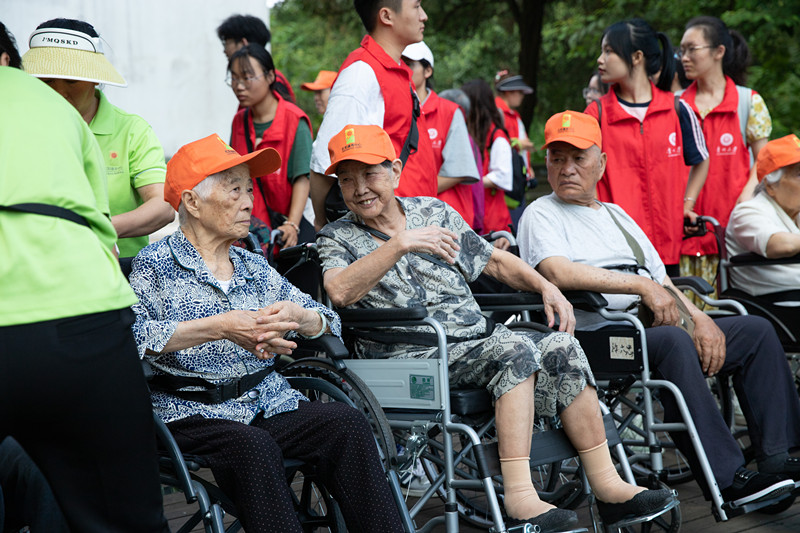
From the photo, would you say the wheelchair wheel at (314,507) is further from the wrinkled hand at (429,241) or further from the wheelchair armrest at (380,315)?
the wrinkled hand at (429,241)

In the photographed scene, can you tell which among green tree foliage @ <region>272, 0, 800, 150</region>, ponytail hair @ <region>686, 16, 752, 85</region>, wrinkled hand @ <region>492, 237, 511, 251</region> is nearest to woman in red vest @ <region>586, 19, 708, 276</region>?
ponytail hair @ <region>686, 16, 752, 85</region>

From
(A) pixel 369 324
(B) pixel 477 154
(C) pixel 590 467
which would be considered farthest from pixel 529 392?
(B) pixel 477 154

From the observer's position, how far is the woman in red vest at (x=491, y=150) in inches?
234

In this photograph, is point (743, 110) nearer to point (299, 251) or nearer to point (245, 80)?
point (245, 80)

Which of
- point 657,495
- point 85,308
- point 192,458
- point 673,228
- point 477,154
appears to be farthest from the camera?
point 477,154

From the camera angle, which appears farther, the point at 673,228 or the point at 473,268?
the point at 673,228

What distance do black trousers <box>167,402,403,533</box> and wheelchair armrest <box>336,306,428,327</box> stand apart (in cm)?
41

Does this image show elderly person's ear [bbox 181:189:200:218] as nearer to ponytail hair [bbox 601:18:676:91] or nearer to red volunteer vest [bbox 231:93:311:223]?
red volunteer vest [bbox 231:93:311:223]

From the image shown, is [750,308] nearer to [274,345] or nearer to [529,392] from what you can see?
[529,392]

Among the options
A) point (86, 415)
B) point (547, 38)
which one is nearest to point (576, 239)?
point (86, 415)

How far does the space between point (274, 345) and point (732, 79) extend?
3.89 metres

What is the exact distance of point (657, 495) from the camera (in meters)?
2.92

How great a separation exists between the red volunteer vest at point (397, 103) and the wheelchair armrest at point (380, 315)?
3.22 ft

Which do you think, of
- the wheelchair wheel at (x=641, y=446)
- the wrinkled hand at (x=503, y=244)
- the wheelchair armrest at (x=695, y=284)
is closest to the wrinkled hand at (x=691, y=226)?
the wheelchair armrest at (x=695, y=284)
